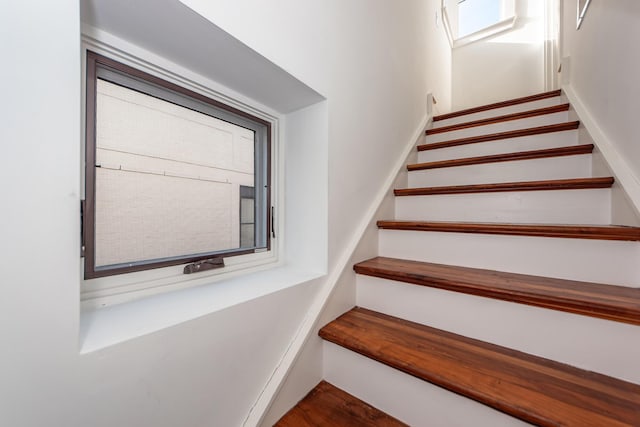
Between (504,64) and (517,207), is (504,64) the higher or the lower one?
the higher one

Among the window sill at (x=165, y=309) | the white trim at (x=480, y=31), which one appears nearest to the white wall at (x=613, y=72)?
the window sill at (x=165, y=309)

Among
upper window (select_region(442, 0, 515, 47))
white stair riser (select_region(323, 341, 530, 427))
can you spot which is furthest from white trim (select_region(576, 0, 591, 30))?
white stair riser (select_region(323, 341, 530, 427))

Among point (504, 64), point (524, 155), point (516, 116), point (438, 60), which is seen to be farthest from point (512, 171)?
point (504, 64)

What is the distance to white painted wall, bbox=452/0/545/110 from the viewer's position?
2.84 meters

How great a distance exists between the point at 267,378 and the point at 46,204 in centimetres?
72

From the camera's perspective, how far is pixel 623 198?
3.02 feet

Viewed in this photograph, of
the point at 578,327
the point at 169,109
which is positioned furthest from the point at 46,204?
the point at 578,327

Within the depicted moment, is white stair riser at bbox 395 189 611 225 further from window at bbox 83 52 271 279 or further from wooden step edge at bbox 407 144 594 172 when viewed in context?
window at bbox 83 52 271 279

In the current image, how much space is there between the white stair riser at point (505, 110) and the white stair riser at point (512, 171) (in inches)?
33.8

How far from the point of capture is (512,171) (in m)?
1.35

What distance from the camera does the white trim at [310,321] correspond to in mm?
756

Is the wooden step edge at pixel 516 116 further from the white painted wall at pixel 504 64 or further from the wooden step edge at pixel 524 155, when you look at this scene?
the white painted wall at pixel 504 64

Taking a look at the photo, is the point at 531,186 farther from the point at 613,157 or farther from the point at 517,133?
the point at 517,133

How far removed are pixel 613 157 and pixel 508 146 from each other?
1.79 ft
